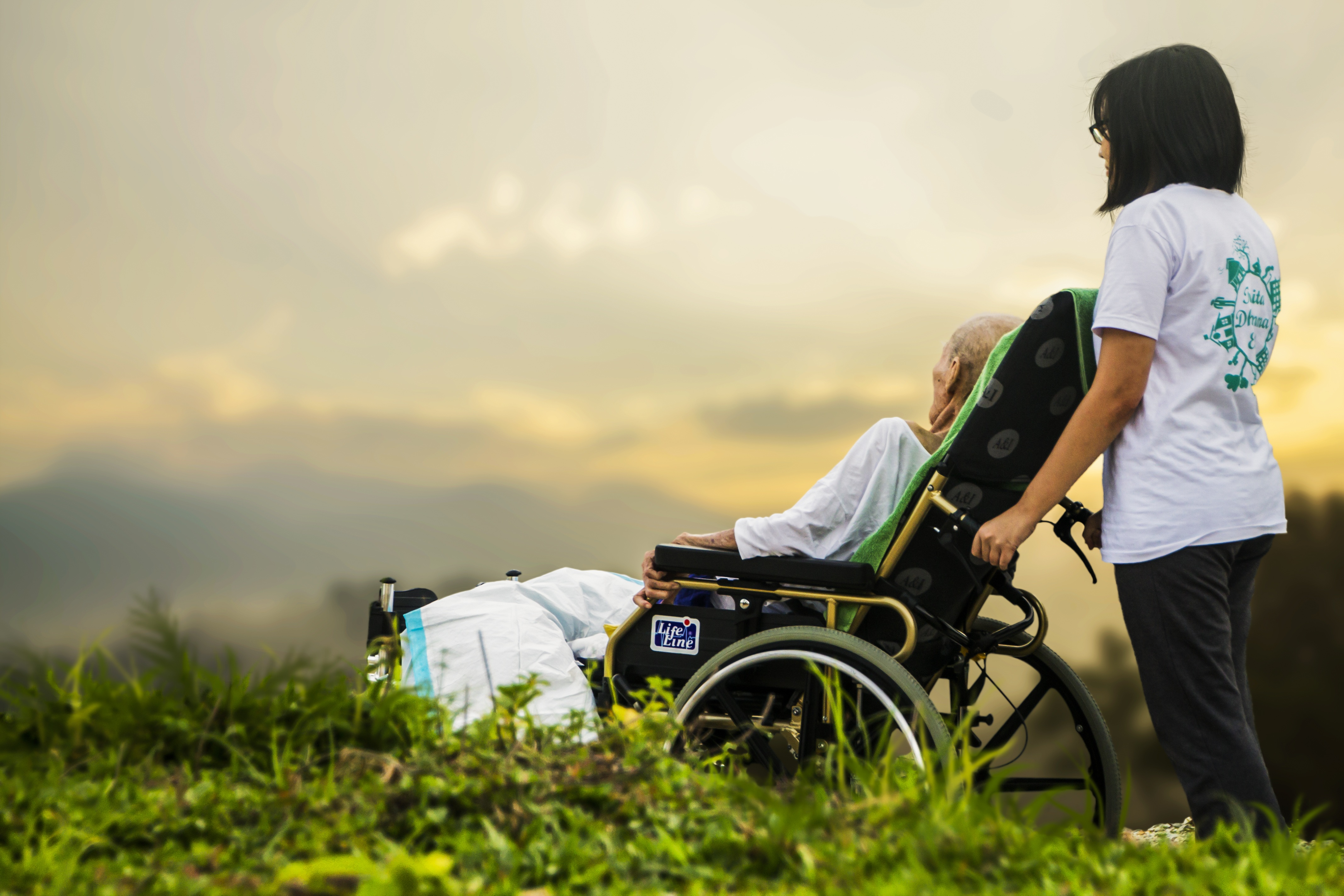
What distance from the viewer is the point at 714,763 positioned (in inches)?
81.5

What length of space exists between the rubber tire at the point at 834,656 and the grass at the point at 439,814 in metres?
0.23

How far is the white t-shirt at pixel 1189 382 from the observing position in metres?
1.95

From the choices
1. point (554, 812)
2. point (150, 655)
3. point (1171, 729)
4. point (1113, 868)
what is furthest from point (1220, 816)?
point (150, 655)

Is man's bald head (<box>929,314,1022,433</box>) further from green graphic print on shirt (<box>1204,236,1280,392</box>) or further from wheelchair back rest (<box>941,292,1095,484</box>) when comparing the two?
green graphic print on shirt (<box>1204,236,1280,392</box>)

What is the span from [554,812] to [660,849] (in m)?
0.20

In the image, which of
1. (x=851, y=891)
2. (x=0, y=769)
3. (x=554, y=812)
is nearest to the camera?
(x=851, y=891)

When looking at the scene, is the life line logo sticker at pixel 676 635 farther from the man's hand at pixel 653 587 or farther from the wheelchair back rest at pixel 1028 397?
the wheelchair back rest at pixel 1028 397

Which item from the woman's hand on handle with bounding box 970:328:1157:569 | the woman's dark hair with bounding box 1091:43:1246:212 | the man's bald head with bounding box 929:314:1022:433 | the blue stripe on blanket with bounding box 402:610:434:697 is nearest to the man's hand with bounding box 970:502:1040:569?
the woman's hand on handle with bounding box 970:328:1157:569

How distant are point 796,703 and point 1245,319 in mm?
1417

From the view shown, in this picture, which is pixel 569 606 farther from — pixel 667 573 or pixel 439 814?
pixel 439 814

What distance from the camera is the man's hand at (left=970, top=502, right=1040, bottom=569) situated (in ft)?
6.90

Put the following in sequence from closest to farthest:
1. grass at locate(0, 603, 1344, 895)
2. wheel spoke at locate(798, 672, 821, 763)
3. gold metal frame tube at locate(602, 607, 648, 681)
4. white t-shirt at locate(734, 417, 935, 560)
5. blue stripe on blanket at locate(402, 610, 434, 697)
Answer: grass at locate(0, 603, 1344, 895) → wheel spoke at locate(798, 672, 821, 763) → white t-shirt at locate(734, 417, 935, 560) → gold metal frame tube at locate(602, 607, 648, 681) → blue stripe on blanket at locate(402, 610, 434, 697)

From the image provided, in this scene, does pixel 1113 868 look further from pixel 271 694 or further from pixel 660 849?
pixel 271 694

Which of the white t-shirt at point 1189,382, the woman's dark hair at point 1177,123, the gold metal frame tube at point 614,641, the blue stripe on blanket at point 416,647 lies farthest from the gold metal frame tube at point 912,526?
the blue stripe on blanket at point 416,647
